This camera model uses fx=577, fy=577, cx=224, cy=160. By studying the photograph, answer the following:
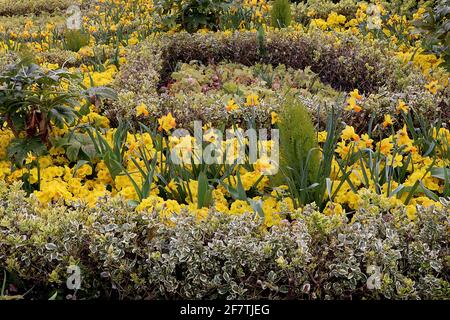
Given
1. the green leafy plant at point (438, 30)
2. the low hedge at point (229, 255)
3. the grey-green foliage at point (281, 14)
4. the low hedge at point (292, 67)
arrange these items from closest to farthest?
the low hedge at point (229, 255)
the low hedge at point (292, 67)
the green leafy plant at point (438, 30)
the grey-green foliage at point (281, 14)

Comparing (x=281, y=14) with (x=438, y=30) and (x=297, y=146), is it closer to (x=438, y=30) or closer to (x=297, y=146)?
(x=438, y=30)

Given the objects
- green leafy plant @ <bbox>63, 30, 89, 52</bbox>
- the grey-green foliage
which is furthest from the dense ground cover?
the grey-green foliage

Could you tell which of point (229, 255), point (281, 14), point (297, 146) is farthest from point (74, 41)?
point (229, 255)

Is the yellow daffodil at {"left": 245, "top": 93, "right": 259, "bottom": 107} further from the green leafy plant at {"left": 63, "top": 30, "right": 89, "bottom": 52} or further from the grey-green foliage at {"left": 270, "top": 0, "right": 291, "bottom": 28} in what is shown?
the green leafy plant at {"left": 63, "top": 30, "right": 89, "bottom": 52}

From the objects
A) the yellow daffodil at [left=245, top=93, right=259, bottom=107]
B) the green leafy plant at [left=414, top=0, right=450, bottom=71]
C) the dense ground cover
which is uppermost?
the green leafy plant at [left=414, top=0, right=450, bottom=71]

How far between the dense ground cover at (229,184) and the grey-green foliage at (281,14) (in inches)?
41.1

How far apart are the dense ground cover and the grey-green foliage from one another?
3.43 ft

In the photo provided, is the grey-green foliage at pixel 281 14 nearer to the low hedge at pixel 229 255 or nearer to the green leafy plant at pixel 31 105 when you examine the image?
the green leafy plant at pixel 31 105

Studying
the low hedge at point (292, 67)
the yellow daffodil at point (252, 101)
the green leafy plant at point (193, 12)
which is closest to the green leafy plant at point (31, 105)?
the low hedge at point (292, 67)

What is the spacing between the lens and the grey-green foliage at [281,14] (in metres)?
5.77

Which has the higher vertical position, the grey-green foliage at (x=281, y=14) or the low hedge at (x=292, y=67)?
the grey-green foliage at (x=281, y=14)

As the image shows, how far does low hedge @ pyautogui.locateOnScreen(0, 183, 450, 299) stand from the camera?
77.5 inches
